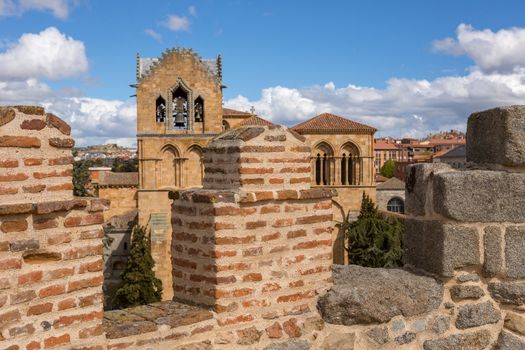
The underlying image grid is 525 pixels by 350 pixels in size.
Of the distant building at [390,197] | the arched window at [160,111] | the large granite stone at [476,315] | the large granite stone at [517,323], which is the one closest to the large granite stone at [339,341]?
the large granite stone at [476,315]

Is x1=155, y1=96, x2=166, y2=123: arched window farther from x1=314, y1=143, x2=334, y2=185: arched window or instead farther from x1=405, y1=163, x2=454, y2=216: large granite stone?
x1=405, y1=163, x2=454, y2=216: large granite stone

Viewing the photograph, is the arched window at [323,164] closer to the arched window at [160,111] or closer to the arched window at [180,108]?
the arched window at [180,108]

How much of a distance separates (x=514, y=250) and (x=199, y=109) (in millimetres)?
26831

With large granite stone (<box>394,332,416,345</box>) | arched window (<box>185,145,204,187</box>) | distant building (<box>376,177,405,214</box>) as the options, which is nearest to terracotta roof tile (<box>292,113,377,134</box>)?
arched window (<box>185,145,204,187</box>)

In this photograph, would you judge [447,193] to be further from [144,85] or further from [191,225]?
[144,85]

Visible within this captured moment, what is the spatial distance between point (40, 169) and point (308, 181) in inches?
60.0

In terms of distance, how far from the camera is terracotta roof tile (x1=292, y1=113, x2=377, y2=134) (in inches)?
1328

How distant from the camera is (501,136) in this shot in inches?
137

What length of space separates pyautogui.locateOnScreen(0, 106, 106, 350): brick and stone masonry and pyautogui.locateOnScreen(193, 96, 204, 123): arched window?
2701 cm

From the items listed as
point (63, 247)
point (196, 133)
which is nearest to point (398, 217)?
point (196, 133)

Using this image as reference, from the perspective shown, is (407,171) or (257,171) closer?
(257,171)

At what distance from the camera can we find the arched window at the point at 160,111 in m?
29.4

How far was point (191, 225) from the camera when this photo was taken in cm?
311

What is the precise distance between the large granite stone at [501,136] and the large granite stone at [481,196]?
128 millimetres
